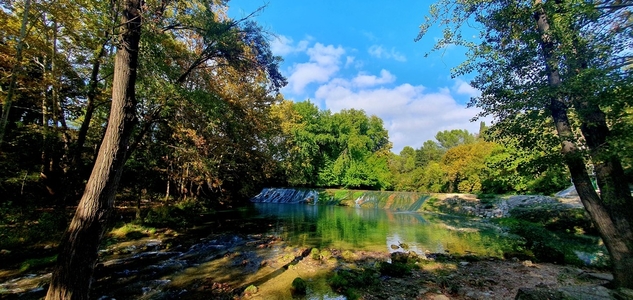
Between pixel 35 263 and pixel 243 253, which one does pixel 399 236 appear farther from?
pixel 35 263

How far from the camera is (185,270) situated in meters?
7.11

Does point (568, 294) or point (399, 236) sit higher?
point (568, 294)

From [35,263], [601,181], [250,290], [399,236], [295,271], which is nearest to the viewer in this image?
[601,181]

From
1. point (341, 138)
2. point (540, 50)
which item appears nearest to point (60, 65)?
point (540, 50)

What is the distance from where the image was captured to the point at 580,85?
179 inches

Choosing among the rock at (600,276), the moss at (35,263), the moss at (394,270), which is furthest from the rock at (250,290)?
the rock at (600,276)

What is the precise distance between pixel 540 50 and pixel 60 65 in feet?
51.9

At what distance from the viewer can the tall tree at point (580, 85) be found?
4.64 meters

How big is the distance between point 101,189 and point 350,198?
26047 millimetres

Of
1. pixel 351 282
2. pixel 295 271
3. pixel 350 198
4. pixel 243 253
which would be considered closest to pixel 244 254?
pixel 243 253

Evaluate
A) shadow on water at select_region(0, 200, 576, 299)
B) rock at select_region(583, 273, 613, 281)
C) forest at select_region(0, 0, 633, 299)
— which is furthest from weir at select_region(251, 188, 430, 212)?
rock at select_region(583, 273, 613, 281)

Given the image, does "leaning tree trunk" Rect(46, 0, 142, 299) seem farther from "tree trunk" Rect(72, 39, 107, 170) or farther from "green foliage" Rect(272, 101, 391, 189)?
"green foliage" Rect(272, 101, 391, 189)

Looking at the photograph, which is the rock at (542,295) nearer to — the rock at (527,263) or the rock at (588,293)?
the rock at (588,293)

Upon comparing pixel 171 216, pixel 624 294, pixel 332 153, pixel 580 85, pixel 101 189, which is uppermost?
pixel 332 153
